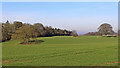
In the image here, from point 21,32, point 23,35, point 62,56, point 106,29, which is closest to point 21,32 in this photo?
point 21,32

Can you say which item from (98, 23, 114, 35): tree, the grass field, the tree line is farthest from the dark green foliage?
(98, 23, 114, 35): tree

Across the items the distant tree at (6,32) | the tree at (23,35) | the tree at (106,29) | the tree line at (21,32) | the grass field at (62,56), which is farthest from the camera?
the tree at (106,29)

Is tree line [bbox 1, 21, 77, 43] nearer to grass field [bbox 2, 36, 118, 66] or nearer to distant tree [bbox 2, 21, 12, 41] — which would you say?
distant tree [bbox 2, 21, 12, 41]

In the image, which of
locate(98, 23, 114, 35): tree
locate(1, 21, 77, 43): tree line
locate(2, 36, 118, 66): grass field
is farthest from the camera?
locate(98, 23, 114, 35): tree

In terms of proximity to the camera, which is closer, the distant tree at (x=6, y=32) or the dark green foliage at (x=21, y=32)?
the dark green foliage at (x=21, y=32)

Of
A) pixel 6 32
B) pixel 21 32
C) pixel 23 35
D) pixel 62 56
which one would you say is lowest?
pixel 62 56

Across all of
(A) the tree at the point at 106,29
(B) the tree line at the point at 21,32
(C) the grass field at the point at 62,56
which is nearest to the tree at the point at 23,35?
(B) the tree line at the point at 21,32

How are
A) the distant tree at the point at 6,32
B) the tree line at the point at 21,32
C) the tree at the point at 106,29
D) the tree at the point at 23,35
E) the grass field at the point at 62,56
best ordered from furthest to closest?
the tree at the point at 106,29
the distant tree at the point at 6,32
the tree line at the point at 21,32
the tree at the point at 23,35
the grass field at the point at 62,56

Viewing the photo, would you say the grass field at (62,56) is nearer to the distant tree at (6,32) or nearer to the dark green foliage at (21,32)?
the dark green foliage at (21,32)

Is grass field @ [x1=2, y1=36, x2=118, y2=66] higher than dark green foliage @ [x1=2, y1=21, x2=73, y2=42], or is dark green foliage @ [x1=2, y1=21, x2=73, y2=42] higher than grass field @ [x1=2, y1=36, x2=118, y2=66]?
dark green foliage @ [x1=2, y1=21, x2=73, y2=42]

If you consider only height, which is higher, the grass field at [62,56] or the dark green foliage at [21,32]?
the dark green foliage at [21,32]

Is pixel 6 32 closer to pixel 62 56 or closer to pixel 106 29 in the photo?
pixel 62 56

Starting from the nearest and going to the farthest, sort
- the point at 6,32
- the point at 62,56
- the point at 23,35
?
the point at 62,56 < the point at 23,35 < the point at 6,32

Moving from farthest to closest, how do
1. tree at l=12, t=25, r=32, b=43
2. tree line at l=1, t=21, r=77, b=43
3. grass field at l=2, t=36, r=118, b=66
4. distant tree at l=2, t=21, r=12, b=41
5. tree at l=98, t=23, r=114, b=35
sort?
tree at l=98, t=23, r=114, b=35 → distant tree at l=2, t=21, r=12, b=41 → tree line at l=1, t=21, r=77, b=43 → tree at l=12, t=25, r=32, b=43 → grass field at l=2, t=36, r=118, b=66
